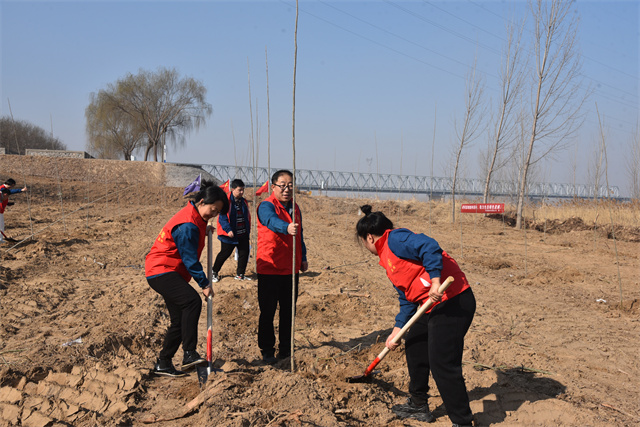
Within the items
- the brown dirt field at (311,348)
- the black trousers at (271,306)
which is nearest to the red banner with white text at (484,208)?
the brown dirt field at (311,348)

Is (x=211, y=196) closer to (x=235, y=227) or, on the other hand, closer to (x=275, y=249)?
(x=275, y=249)

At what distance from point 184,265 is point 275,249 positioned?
771 mm

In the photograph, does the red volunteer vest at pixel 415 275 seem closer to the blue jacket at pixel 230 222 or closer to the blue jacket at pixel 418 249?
the blue jacket at pixel 418 249

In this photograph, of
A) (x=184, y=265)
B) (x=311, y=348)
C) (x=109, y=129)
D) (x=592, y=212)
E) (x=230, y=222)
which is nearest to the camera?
(x=184, y=265)

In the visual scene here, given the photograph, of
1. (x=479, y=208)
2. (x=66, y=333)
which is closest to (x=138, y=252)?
(x=66, y=333)

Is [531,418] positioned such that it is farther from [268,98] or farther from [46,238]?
[46,238]

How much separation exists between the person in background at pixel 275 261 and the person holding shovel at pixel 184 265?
1.72 ft

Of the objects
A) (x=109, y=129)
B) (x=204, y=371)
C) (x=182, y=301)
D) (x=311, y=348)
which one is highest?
(x=109, y=129)

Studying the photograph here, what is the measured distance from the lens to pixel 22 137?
140 ft

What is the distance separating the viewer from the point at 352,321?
564 cm

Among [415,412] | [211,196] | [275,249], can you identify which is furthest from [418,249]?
[211,196]

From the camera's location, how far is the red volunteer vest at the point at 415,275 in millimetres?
2945

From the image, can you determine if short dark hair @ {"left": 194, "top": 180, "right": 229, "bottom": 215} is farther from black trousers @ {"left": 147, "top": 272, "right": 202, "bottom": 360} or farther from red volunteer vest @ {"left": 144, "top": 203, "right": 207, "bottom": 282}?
black trousers @ {"left": 147, "top": 272, "right": 202, "bottom": 360}

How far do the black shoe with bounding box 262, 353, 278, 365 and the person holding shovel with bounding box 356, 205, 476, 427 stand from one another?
48.6 inches
